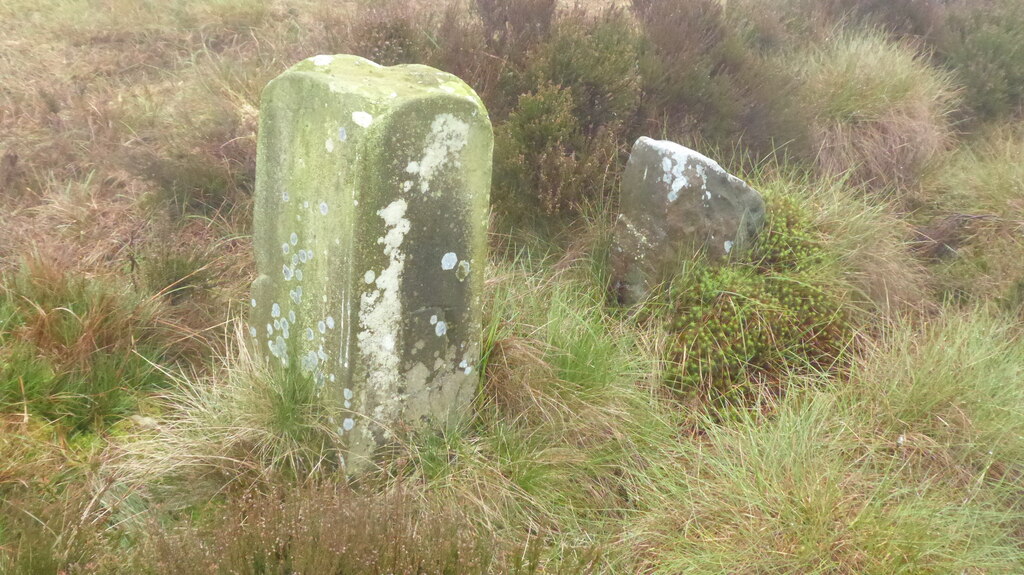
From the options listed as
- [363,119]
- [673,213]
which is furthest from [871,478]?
[363,119]

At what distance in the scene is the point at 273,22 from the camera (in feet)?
25.1

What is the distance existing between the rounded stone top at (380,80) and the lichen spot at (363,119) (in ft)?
0.20

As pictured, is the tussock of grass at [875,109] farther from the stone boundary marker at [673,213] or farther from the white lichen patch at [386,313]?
the white lichen patch at [386,313]

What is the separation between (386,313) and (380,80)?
0.85m

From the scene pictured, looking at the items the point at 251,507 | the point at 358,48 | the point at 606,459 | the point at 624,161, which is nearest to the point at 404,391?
the point at 251,507

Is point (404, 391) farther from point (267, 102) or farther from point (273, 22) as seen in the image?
point (273, 22)

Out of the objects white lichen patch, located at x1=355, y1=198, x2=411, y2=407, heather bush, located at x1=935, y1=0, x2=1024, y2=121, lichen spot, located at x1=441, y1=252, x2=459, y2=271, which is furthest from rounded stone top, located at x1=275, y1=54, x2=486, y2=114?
heather bush, located at x1=935, y1=0, x2=1024, y2=121

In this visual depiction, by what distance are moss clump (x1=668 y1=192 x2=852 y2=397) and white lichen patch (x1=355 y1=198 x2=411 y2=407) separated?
160cm

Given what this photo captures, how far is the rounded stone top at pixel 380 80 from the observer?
2783 millimetres

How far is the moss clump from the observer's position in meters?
4.14

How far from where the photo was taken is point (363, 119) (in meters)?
2.73

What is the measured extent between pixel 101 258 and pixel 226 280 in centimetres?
72

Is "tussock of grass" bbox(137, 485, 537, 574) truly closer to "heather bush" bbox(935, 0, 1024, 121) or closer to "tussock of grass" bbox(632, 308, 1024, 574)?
"tussock of grass" bbox(632, 308, 1024, 574)

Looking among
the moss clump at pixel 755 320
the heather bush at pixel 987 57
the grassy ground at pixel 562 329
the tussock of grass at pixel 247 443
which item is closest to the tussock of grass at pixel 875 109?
the grassy ground at pixel 562 329
